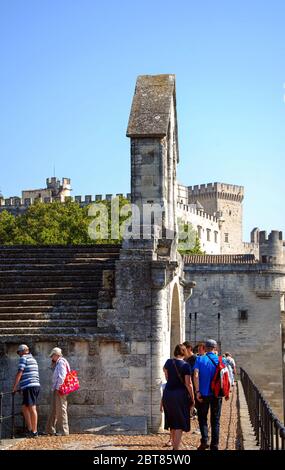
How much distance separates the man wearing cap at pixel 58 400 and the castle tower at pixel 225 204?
100m

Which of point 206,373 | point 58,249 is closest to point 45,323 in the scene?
point 58,249

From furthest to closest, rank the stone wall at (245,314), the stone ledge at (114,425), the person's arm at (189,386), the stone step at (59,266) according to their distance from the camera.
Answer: the stone wall at (245,314), the stone step at (59,266), the stone ledge at (114,425), the person's arm at (189,386)

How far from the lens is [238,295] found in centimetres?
4706

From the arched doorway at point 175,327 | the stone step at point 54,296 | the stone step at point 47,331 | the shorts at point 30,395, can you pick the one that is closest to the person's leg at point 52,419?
the shorts at point 30,395

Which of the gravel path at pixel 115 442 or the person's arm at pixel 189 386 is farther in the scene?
the gravel path at pixel 115 442

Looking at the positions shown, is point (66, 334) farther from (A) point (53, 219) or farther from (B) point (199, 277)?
(A) point (53, 219)

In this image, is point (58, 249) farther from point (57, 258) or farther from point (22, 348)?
point (22, 348)

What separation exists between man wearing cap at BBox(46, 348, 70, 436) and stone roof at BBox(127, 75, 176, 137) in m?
4.99

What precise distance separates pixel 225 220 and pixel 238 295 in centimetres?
7031

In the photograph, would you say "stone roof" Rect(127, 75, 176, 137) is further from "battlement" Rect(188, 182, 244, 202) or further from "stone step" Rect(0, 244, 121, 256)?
"battlement" Rect(188, 182, 244, 202)

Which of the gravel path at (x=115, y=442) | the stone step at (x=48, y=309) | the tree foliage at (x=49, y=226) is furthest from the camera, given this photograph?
the tree foliage at (x=49, y=226)

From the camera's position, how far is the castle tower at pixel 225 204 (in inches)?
4586

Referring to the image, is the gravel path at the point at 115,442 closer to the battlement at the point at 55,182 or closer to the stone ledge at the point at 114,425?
the stone ledge at the point at 114,425
